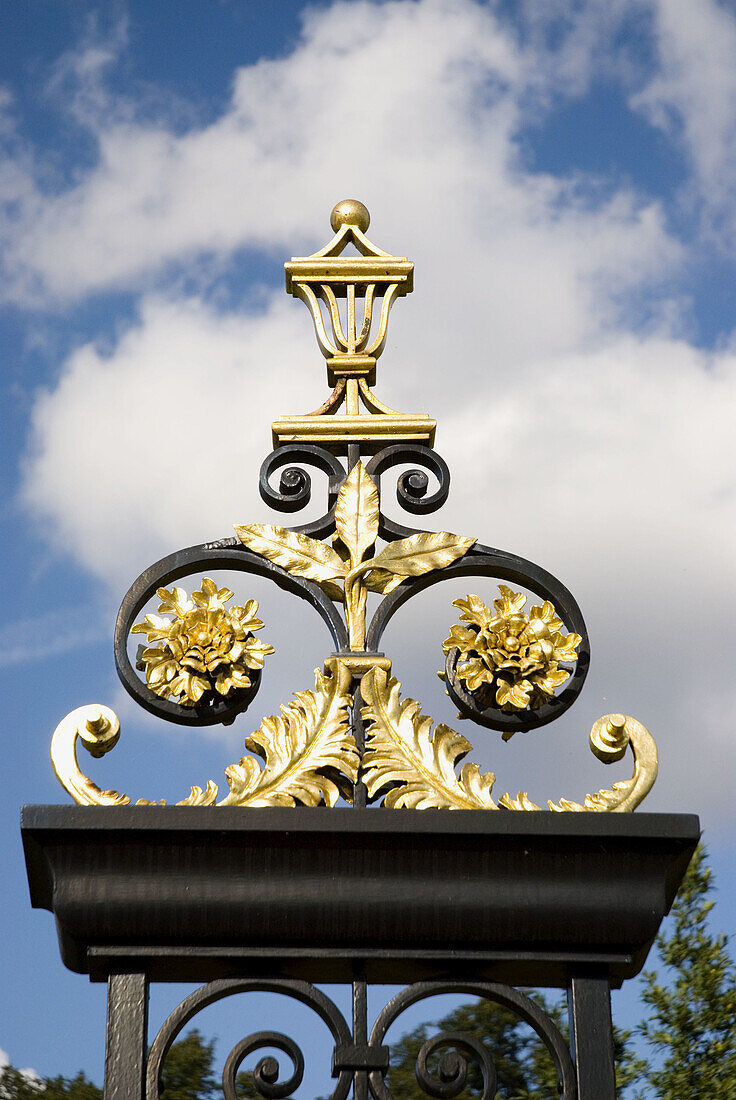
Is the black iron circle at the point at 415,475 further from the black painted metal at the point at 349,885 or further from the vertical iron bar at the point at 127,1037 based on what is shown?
the vertical iron bar at the point at 127,1037

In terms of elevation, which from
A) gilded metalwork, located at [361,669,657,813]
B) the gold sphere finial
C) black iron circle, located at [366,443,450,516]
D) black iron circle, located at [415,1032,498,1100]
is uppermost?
the gold sphere finial

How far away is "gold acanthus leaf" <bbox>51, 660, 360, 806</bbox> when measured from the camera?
2.55 m

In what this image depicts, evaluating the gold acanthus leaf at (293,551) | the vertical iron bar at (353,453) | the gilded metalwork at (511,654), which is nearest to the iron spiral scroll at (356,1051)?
the gilded metalwork at (511,654)

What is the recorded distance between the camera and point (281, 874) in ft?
8.16

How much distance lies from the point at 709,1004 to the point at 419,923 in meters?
4.03

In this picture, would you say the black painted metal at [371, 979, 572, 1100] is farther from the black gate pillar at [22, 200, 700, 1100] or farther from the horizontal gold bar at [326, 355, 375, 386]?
the horizontal gold bar at [326, 355, 375, 386]

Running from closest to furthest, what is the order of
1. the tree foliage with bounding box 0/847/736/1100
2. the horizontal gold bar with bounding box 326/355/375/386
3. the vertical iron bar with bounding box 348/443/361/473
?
the vertical iron bar with bounding box 348/443/361/473
the horizontal gold bar with bounding box 326/355/375/386
the tree foliage with bounding box 0/847/736/1100

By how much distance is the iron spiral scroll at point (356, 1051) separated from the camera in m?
2.41

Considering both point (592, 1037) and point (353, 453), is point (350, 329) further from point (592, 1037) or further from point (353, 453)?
point (592, 1037)

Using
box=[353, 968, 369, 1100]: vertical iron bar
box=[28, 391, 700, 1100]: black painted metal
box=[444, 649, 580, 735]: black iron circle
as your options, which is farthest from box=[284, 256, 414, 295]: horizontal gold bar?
box=[353, 968, 369, 1100]: vertical iron bar

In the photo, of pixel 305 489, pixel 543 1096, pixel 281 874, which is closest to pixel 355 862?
pixel 281 874

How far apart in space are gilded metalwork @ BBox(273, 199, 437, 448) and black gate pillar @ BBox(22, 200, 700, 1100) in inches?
18.6

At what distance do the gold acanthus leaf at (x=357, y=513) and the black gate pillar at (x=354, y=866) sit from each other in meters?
0.23

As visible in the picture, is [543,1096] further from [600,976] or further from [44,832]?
[44,832]
